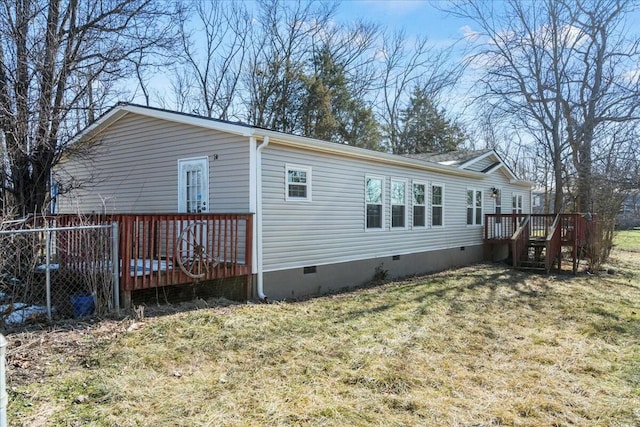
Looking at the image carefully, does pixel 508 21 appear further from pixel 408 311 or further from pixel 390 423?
pixel 390 423

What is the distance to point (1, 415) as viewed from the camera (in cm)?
192

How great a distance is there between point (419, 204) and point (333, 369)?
796cm

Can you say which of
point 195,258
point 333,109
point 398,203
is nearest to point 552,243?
point 398,203

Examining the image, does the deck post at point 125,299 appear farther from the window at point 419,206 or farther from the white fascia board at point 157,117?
the window at point 419,206

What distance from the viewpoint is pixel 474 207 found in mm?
14344

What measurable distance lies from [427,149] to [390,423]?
85.0ft

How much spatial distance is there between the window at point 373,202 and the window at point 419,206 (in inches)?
60.7

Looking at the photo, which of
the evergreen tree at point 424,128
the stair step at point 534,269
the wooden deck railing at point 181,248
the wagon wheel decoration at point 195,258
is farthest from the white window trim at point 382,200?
the evergreen tree at point 424,128

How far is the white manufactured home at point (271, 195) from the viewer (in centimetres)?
738

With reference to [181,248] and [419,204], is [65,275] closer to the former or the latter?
[181,248]

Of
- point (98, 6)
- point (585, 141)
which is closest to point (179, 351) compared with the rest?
point (98, 6)

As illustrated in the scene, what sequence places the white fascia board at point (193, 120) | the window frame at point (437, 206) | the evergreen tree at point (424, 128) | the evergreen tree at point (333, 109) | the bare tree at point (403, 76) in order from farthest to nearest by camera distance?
the evergreen tree at point (424, 128), the bare tree at point (403, 76), the evergreen tree at point (333, 109), the window frame at point (437, 206), the white fascia board at point (193, 120)

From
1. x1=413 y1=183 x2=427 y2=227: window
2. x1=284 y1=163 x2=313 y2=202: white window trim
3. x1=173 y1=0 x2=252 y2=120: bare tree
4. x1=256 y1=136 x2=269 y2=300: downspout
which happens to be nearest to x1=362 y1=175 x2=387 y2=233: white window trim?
Answer: x1=413 y1=183 x2=427 y2=227: window

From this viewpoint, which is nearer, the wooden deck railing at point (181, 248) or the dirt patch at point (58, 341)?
the dirt patch at point (58, 341)
